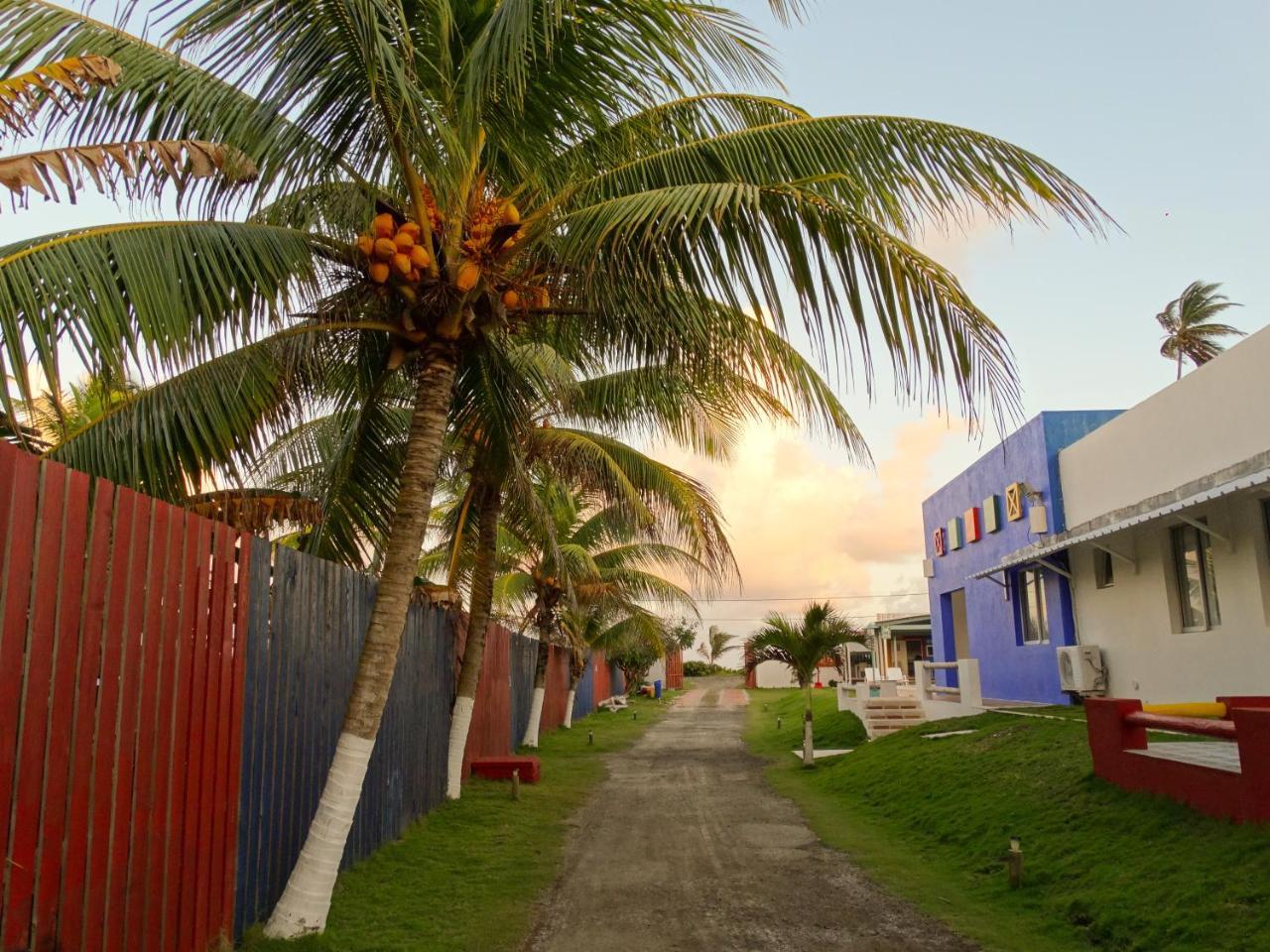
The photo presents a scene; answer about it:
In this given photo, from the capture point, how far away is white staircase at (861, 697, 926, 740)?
18031 millimetres

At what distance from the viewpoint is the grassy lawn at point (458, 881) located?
602cm

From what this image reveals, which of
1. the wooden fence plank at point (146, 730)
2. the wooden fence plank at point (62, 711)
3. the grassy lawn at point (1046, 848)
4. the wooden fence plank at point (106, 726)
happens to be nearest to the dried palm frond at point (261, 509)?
the wooden fence plank at point (146, 730)

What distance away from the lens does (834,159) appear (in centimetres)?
661

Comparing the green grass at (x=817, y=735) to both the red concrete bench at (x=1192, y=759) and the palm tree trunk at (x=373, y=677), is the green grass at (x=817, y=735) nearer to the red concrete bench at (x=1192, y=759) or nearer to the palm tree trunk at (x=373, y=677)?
the red concrete bench at (x=1192, y=759)

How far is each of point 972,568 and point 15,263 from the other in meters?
20.0

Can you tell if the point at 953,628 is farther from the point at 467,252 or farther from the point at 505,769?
the point at 467,252

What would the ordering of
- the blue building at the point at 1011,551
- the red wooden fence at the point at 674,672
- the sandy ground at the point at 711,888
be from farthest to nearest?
the red wooden fence at the point at 674,672
the blue building at the point at 1011,551
the sandy ground at the point at 711,888

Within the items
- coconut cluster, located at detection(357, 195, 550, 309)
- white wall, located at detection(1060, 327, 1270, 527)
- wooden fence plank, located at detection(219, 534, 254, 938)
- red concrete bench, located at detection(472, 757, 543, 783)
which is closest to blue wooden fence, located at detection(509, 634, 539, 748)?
red concrete bench, located at detection(472, 757, 543, 783)

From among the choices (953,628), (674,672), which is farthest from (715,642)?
(953,628)

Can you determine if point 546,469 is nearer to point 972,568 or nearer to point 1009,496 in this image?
point 1009,496

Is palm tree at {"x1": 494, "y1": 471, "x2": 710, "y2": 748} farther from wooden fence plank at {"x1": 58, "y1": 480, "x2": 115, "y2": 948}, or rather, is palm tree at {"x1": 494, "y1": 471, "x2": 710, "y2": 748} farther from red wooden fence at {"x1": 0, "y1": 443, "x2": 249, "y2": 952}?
wooden fence plank at {"x1": 58, "y1": 480, "x2": 115, "y2": 948}

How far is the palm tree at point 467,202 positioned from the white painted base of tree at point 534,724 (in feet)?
48.0

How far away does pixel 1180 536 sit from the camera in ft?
41.1

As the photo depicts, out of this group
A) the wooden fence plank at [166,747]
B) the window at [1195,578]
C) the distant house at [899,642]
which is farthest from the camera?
the distant house at [899,642]
